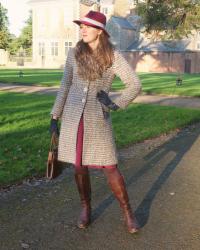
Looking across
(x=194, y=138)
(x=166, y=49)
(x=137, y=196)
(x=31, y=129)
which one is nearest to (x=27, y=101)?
(x=31, y=129)

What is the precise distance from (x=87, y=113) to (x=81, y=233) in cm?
114

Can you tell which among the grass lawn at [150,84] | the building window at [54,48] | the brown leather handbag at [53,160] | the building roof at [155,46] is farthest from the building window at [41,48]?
the brown leather handbag at [53,160]

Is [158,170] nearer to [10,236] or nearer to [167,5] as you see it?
[10,236]

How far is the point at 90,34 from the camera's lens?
12.5 feet

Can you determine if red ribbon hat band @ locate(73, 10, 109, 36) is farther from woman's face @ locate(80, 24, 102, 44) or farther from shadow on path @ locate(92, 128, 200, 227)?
shadow on path @ locate(92, 128, 200, 227)

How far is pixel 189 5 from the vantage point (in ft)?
62.0

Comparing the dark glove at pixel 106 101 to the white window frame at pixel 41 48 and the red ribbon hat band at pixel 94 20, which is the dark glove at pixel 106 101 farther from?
the white window frame at pixel 41 48

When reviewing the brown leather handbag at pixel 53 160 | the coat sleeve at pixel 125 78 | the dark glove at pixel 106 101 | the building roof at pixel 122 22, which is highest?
the building roof at pixel 122 22

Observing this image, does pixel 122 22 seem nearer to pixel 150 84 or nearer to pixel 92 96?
pixel 150 84

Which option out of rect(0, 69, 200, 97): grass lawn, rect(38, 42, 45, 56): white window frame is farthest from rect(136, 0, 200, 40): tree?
rect(38, 42, 45, 56): white window frame

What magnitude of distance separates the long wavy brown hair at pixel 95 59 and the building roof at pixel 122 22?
58953mm

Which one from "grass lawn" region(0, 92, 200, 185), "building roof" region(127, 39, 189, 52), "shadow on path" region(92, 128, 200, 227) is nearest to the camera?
"shadow on path" region(92, 128, 200, 227)

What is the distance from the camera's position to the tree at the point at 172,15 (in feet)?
62.4

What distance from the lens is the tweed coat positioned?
3836 mm
